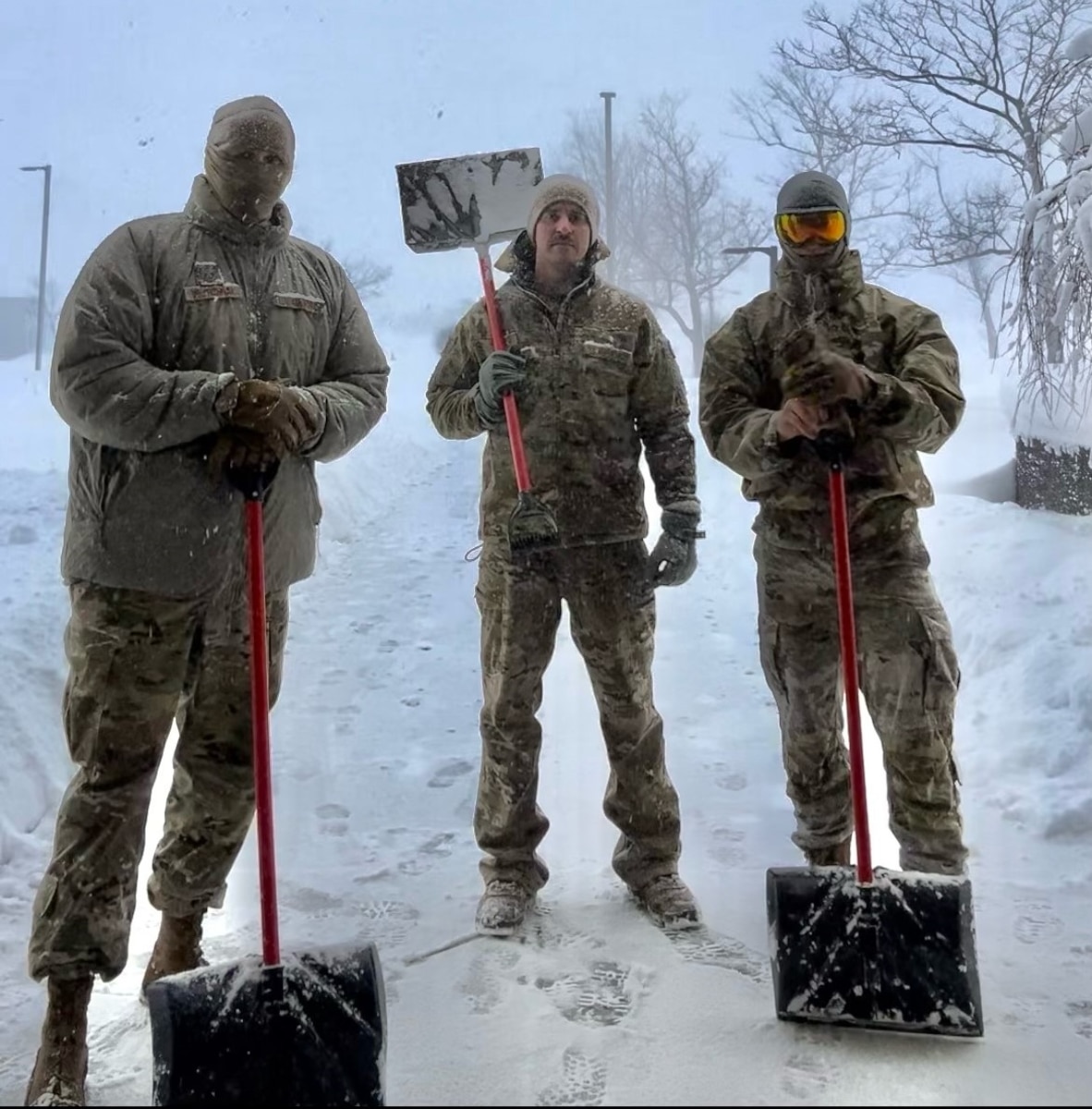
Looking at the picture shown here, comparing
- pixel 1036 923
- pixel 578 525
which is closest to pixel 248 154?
pixel 578 525

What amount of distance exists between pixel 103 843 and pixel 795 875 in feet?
4.31

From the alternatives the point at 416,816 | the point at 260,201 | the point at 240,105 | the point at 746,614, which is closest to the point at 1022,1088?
the point at 416,816

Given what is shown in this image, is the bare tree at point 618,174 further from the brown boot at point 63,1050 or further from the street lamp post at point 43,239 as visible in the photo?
the brown boot at point 63,1050

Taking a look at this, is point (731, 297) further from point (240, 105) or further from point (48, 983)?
point (48, 983)

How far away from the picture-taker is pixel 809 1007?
75.3 inches

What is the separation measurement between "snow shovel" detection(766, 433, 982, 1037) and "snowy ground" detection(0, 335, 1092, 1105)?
62 millimetres

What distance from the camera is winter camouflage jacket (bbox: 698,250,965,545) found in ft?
7.30

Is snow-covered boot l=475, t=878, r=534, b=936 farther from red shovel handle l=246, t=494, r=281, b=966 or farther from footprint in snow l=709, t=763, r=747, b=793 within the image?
footprint in snow l=709, t=763, r=747, b=793

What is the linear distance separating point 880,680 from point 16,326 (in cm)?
1201

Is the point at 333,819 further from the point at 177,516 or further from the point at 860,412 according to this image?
the point at 860,412

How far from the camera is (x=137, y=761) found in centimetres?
194

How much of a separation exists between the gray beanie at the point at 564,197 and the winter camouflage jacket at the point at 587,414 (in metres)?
0.15

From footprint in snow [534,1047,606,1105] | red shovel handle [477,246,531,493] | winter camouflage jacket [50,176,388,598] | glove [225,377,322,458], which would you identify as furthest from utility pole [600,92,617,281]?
footprint in snow [534,1047,606,1105]

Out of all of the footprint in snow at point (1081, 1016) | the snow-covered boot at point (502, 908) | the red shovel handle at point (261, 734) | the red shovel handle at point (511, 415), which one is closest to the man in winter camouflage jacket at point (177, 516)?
the red shovel handle at point (261, 734)
